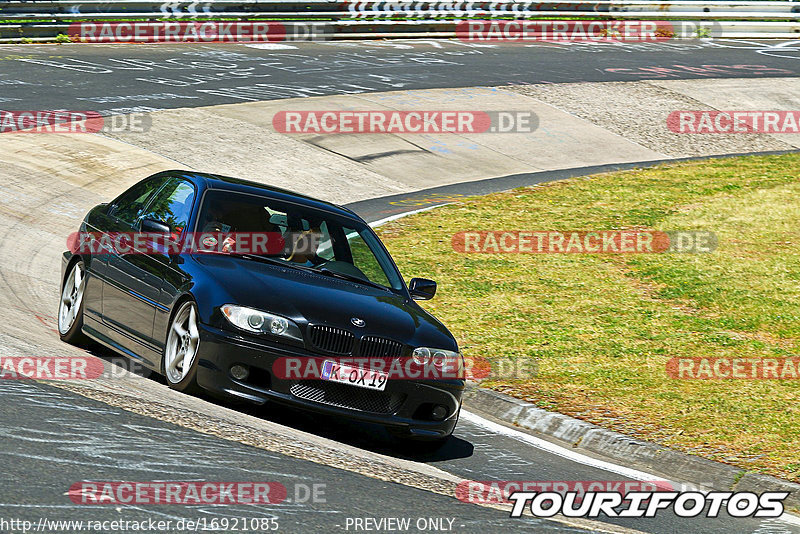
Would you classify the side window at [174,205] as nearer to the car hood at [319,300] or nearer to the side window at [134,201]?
the side window at [134,201]

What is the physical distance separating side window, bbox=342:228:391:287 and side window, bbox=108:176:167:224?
157cm

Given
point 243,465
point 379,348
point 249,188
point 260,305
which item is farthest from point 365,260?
point 243,465

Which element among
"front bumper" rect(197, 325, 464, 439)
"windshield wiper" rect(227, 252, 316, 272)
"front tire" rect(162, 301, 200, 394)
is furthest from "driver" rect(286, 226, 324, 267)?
"front bumper" rect(197, 325, 464, 439)

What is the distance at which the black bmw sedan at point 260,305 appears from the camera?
6949 mm

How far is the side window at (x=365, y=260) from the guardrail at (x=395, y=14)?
2037cm

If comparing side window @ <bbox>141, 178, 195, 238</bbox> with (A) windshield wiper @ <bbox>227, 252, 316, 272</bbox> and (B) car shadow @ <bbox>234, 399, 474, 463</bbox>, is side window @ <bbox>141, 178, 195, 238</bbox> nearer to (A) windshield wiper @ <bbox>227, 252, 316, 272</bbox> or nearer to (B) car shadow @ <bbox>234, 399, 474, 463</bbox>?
(A) windshield wiper @ <bbox>227, 252, 316, 272</bbox>

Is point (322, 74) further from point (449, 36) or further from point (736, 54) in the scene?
point (736, 54)

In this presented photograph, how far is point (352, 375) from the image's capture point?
6980mm

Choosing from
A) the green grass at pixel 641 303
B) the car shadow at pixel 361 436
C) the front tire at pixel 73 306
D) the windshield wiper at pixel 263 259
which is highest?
the windshield wiper at pixel 263 259

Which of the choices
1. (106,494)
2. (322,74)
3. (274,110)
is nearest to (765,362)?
(106,494)

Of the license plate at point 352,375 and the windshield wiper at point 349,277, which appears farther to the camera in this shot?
the windshield wiper at point 349,277

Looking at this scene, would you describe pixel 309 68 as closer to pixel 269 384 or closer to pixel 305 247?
pixel 305 247

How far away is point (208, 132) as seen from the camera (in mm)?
18688

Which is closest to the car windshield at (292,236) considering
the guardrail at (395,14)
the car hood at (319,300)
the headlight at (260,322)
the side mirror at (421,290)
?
the side mirror at (421,290)
